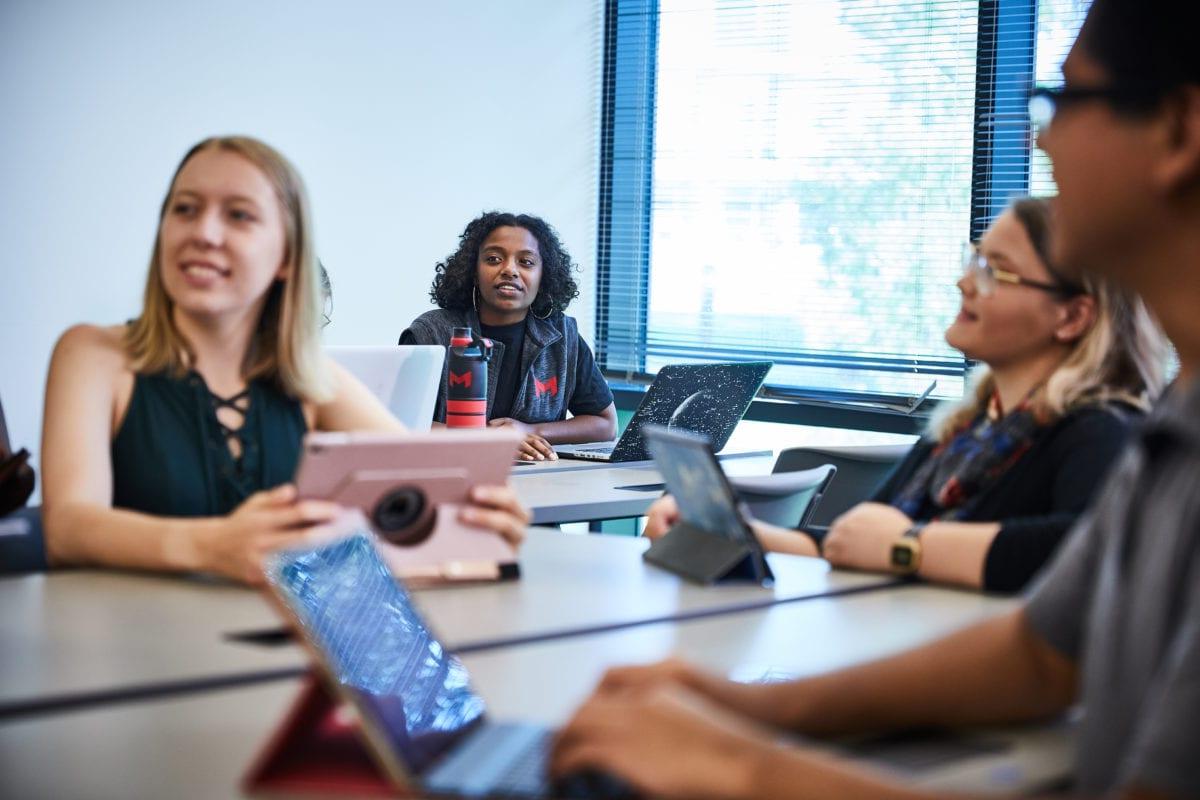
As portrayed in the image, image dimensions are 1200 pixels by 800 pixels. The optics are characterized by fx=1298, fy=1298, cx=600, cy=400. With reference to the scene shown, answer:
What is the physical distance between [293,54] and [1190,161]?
437 cm

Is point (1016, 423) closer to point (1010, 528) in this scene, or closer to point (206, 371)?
point (1010, 528)

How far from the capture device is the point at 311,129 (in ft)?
16.3

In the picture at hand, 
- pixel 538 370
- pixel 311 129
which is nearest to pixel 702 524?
pixel 538 370

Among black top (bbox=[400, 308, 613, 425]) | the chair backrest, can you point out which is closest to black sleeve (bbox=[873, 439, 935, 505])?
the chair backrest

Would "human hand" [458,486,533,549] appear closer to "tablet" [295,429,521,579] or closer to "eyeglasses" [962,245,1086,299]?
"tablet" [295,429,521,579]

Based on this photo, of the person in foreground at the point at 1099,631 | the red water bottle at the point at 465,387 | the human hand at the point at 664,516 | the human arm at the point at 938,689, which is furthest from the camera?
the red water bottle at the point at 465,387

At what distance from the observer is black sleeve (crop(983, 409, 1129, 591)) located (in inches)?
72.4

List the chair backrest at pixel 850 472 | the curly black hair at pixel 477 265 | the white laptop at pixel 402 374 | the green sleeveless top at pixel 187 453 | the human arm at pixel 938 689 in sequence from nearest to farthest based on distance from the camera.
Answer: the human arm at pixel 938 689
the green sleeveless top at pixel 187 453
the white laptop at pixel 402 374
the chair backrest at pixel 850 472
the curly black hair at pixel 477 265

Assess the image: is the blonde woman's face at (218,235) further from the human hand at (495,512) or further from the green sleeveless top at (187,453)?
the human hand at (495,512)

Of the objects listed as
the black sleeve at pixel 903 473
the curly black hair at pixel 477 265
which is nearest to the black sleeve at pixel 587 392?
the curly black hair at pixel 477 265

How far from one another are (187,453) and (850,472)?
1.70m

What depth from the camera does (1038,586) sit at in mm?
1205

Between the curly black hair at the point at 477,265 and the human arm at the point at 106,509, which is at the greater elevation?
the curly black hair at the point at 477,265

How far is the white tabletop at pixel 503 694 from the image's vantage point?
3.45 feet
